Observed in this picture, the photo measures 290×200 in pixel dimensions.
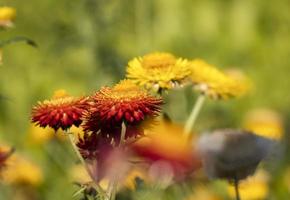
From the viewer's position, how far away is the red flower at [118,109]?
1.30 m

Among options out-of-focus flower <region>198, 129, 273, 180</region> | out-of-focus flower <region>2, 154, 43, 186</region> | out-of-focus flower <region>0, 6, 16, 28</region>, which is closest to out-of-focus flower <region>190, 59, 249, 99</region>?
out-of-focus flower <region>198, 129, 273, 180</region>

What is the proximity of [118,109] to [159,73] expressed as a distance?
31 centimetres

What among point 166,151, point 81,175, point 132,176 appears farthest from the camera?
point 81,175

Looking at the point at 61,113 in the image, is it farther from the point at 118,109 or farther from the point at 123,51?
the point at 123,51

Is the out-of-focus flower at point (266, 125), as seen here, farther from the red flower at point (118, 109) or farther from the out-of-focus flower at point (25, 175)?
the red flower at point (118, 109)

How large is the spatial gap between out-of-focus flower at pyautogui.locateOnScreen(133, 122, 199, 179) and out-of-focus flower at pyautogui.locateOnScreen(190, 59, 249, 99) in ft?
1.28

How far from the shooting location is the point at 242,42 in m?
5.02

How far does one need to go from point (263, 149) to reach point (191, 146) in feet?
0.45

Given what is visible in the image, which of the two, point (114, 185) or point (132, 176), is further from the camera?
point (132, 176)

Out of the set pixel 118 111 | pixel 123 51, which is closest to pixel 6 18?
pixel 118 111

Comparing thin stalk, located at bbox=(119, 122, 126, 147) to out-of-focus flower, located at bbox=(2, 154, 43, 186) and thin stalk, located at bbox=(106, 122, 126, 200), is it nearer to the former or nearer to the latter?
thin stalk, located at bbox=(106, 122, 126, 200)

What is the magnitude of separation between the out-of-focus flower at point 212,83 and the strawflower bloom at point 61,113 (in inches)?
23.6

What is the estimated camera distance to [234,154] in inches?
68.4

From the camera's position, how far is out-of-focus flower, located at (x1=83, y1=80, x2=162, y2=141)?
4.27ft
